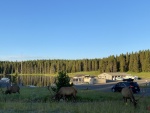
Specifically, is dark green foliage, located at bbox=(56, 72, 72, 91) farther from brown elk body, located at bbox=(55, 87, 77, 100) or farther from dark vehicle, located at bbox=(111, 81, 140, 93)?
dark vehicle, located at bbox=(111, 81, 140, 93)

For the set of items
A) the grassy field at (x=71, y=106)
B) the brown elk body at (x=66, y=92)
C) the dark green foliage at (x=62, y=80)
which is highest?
the dark green foliage at (x=62, y=80)

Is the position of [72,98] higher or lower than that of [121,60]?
lower

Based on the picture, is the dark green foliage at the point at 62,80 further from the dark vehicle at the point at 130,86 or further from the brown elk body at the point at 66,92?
the dark vehicle at the point at 130,86

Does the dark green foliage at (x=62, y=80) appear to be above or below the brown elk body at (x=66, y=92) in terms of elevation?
above

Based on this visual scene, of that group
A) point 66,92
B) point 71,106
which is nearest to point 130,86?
point 66,92

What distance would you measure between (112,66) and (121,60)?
23.2ft

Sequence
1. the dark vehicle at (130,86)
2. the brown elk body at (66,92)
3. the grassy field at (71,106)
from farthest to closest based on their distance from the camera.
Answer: the dark vehicle at (130,86) → the brown elk body at (66,92) → the grassy field at (71,106)

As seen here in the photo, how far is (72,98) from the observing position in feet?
89.8

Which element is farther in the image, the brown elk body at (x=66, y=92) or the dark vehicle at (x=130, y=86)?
the dark vehicle at (x=130, y=86)

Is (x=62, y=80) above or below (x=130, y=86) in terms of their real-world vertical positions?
above

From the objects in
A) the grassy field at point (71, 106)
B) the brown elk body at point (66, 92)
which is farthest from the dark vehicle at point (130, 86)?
the brown elk body at point (66, 92)

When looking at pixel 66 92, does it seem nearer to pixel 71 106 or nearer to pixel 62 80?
pixel 62 80

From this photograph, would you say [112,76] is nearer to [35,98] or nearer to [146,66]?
[146,66]

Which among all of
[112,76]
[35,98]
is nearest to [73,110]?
[35,98]
